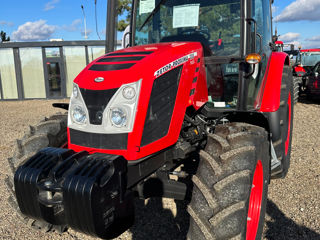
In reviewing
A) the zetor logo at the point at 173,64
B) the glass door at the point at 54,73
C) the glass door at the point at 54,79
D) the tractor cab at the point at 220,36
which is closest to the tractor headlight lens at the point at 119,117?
the zetor logo at the point at 173,64

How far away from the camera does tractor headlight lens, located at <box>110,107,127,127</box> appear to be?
2.07 metres

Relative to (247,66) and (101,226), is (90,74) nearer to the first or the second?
Answer: (101,226)

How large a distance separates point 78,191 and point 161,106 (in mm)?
855

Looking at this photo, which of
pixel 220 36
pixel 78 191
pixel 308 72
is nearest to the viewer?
pixel 78 191

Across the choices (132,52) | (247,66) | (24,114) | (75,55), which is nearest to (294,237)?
(247,66)

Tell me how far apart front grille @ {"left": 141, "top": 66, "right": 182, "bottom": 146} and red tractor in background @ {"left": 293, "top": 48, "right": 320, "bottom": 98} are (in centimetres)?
914

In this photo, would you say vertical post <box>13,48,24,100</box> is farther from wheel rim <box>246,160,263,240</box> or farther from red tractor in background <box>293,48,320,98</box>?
wheel rim <box>246,160,263,240</box>

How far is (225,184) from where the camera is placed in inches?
80.9

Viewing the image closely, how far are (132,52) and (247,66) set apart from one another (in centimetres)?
112

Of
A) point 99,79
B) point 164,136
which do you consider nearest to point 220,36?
point 164,136

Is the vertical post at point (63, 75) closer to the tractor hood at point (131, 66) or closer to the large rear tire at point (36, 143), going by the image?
the large rear tire at point (36, 143)

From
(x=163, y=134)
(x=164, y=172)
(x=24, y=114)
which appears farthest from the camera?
(x=24, y=114)

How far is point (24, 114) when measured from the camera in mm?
11156

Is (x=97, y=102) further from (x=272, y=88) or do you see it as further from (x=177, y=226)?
(x=272, y=88)
